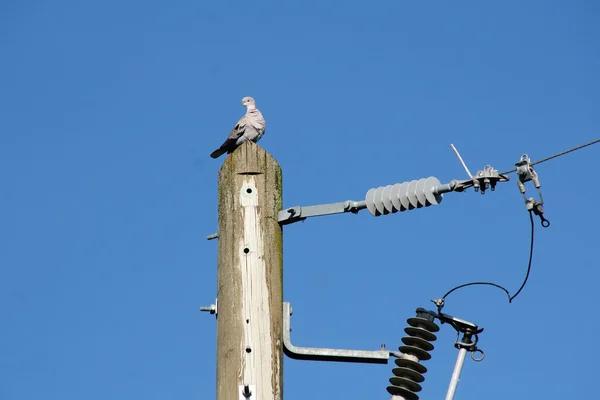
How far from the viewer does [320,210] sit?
22.2 feet

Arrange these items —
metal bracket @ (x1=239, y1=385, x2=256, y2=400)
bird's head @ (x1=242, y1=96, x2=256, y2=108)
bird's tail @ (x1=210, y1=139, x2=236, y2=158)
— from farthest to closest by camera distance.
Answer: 1. bird's head @ (x1=242, y1=96, x2=256, y2=108)
2. bird's tail @ (x1=210, y1=139, x2=236, y2=158)
3. metal bracket @ (x1=239, y1=385, x2=256, y2=400)

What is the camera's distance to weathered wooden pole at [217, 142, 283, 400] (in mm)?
6445

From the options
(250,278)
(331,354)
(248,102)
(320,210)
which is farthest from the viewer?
(248,102)

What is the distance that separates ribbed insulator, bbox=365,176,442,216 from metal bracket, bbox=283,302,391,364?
2.49 ft

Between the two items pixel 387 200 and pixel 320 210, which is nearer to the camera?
pixel 387 200

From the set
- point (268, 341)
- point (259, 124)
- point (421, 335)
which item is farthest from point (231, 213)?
point (259, 124)

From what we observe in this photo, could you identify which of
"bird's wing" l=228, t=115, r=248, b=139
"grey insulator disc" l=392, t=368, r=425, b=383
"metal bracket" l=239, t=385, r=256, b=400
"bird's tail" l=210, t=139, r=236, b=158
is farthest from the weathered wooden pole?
"bird's tail" l=210, t=139, r=236, b=158

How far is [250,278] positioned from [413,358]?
0.96 m

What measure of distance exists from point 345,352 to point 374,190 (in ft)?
2.98

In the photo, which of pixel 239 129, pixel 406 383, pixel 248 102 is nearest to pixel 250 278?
pixel 406 383

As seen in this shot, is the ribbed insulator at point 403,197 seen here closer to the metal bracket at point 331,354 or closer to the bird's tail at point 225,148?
the metal bracket at point 331,354

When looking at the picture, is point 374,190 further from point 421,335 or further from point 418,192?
point 421,335

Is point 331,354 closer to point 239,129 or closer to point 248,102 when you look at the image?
point 239,129

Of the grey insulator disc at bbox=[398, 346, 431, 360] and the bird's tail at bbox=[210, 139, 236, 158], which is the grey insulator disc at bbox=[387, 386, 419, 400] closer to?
the grey insulator disc at bbox=[398, 346, 431, 360]
